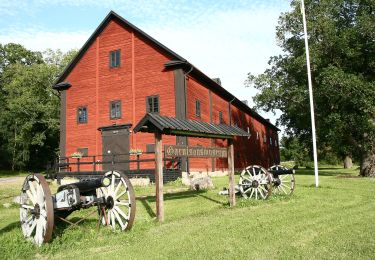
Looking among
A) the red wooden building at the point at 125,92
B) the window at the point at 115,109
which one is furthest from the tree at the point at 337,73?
the window at the point at 115,109

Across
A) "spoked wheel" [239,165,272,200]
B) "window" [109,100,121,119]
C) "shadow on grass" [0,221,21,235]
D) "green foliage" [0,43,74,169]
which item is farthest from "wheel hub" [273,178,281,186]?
"green foliage" [0,43,74,169]

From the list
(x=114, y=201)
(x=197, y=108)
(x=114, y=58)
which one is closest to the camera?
(x=114, y=201)

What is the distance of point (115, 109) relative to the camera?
26.4m

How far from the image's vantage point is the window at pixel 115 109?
86.1 ft

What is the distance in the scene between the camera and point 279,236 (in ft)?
24.0

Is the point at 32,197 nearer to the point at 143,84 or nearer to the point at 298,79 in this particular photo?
the point at 143,84

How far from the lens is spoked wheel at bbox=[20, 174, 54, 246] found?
7.24m

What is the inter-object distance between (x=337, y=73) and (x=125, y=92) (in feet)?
44.4

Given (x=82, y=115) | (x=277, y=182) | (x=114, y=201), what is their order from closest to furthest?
(x=114, y=201) → (x=277, y=182) → (x=82, y=115)

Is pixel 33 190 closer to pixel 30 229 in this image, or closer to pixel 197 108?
→ pixel 30 229

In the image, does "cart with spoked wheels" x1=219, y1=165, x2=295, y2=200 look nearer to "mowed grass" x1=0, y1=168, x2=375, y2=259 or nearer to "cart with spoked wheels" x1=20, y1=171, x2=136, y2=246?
"mowed grass" x1=0, y1=168, x2=375, y2=259

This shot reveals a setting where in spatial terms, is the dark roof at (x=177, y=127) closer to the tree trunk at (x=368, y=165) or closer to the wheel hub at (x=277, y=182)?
the wheel hub at (x=277, y=182)

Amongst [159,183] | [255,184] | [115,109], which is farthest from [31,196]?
[115,109]

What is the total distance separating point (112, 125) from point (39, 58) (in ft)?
126
